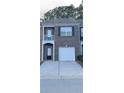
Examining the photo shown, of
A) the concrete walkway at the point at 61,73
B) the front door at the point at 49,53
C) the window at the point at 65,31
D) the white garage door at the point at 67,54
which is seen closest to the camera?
the concrete walkway at the point at 61,73

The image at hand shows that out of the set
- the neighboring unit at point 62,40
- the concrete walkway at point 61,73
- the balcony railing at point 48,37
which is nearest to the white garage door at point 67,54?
the neighboring unit at point 62,40

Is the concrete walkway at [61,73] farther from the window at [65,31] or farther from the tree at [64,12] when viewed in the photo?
the tree at [64,12]

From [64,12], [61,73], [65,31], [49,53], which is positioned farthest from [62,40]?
[64,12]

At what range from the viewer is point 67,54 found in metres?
29.9

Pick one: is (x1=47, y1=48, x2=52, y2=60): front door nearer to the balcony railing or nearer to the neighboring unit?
the neighboring unit

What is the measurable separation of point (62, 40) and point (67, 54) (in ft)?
6.42

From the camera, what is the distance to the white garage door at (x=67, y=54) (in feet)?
98.1
